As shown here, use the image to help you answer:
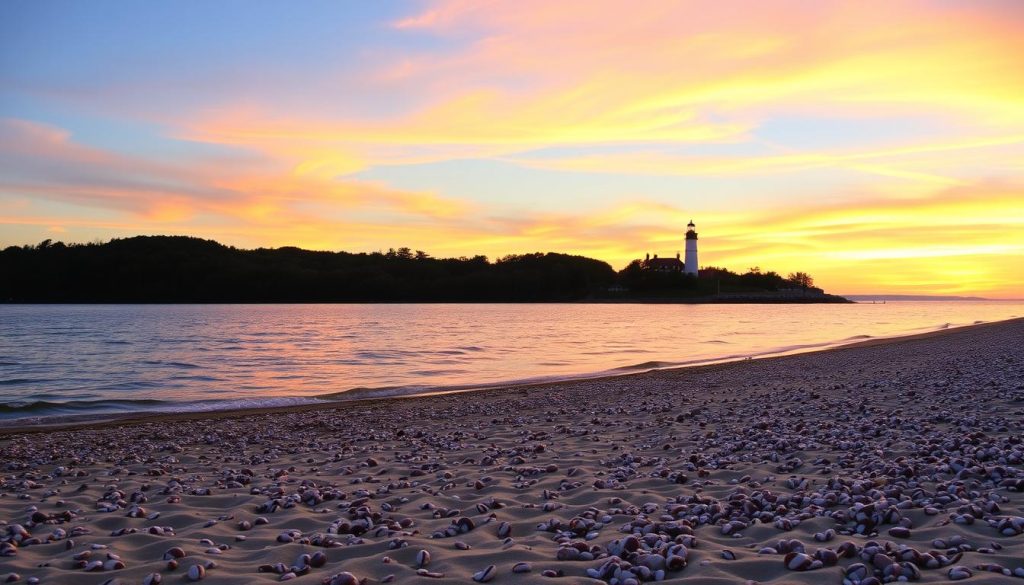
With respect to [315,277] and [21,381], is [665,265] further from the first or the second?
[21,381]

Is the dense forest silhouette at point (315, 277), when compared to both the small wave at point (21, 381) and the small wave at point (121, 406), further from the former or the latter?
the small wave at point (121, 406)

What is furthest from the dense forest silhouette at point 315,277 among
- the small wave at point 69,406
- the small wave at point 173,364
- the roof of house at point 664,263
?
the small wave at point 69,406

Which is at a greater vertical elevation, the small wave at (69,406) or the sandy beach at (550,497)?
the sandy beach at (550,497)

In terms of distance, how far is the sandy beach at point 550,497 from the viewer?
454cm

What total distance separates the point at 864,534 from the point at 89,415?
Answer: 16.6 metres

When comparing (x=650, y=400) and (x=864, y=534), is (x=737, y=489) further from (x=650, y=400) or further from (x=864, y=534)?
(x=650, y=400)

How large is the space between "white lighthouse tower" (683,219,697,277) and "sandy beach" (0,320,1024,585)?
427 feet

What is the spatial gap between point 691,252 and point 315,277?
77.9m

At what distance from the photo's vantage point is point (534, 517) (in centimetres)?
604

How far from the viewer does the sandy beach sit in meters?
4.54

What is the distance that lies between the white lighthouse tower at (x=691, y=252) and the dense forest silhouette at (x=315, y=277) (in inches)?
170

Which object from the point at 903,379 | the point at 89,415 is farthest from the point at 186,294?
the point at 903,379

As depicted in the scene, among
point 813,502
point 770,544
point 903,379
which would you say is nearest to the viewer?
point 770,544

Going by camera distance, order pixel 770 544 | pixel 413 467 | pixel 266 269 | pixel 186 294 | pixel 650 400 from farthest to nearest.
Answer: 1. pixel 266 269
2. pixel 186 294
3. pixel 650 400
4. pixel 413 467
5. pixel 770 544
